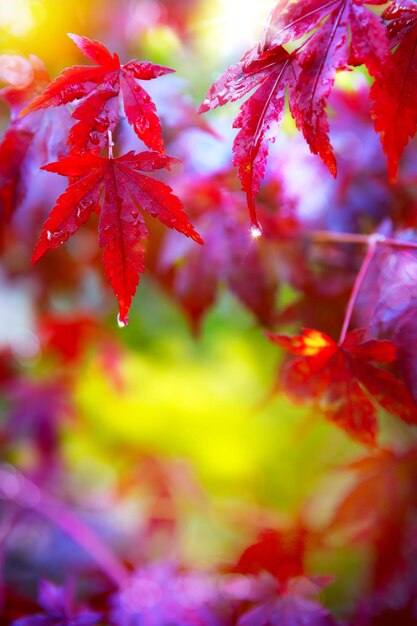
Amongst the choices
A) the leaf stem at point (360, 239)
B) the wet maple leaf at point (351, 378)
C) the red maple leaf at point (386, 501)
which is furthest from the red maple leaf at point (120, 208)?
the red maple leaf at point (386, 501)

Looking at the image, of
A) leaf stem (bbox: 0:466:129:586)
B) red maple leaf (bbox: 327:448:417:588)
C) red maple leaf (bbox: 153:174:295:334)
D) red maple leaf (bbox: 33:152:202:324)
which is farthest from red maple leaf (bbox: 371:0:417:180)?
leaf stem (bbox: 0:466:129:586)

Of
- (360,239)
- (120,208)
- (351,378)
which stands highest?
(360,239)

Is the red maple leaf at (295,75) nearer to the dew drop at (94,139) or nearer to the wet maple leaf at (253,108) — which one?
the wet maple leaf at (253,108)

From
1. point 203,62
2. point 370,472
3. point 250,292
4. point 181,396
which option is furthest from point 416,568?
point 203,62

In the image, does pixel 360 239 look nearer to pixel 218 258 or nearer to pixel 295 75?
pixel 218 258

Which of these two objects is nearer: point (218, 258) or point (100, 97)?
point (100, 97)

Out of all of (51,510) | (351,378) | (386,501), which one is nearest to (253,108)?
(351,378)
